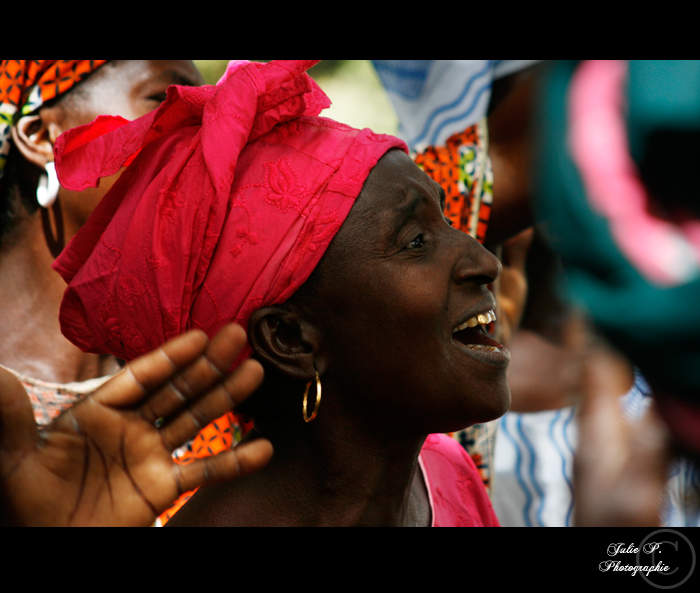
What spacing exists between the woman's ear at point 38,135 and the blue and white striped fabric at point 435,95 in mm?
1011

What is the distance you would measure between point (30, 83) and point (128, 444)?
1.30 metres

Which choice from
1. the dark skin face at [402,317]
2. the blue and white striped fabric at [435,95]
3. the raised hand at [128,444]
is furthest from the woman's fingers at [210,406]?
the blue and white striped fabric at [435,95]

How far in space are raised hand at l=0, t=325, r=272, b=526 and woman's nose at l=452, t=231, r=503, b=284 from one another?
479 mm

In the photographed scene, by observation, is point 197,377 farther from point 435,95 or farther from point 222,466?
point 435,95

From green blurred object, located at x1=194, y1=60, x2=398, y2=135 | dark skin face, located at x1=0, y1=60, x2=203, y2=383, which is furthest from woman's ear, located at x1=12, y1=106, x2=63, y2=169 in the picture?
green blurred object, located at x1=194, y1=60, x2=398, y2=135

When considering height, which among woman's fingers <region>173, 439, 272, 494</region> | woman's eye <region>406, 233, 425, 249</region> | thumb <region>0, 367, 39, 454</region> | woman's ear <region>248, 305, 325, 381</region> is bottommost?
woman's ear <region>248, 305, 325, 381</region>

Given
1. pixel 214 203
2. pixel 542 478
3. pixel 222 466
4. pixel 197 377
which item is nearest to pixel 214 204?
pixel 214 203

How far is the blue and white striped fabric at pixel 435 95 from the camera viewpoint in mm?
2088

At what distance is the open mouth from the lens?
3.96 feet

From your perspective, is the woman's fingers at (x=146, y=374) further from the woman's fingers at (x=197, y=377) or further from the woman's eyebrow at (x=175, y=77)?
the woman's eyebrow at (x=175, y=77)

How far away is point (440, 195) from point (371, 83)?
95 centimetres

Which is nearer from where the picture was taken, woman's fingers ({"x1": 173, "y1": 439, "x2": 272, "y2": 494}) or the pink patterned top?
woman's fingers ({"x1": 173, "y1": 439, "x2": 272, "y2": 494})

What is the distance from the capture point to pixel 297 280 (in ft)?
3.75

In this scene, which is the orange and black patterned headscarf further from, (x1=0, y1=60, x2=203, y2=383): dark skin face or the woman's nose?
the woman's nose
